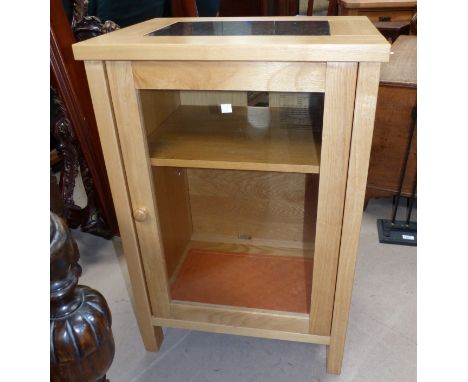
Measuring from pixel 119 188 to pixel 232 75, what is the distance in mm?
320

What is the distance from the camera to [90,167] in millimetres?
1234

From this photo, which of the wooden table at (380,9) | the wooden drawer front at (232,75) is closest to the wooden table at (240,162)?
the wooden drawer front at (232,75)

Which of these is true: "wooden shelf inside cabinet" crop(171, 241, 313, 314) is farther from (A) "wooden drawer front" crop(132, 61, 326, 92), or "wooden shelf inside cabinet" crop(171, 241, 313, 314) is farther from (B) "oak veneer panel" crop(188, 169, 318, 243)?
(A) "wooden drawer front" crop(132, 61, 326, 92)

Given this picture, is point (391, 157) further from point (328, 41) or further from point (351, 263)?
point (328, 41)

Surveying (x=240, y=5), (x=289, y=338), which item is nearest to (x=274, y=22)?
(x=289, y=338)

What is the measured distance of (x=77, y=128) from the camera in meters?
1.17

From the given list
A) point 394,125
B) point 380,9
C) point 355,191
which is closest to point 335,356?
point 355,191

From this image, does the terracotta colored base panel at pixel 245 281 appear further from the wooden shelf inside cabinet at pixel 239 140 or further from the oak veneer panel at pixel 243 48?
the oak veneer panel at pixel 243 48

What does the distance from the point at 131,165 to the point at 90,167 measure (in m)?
0.53

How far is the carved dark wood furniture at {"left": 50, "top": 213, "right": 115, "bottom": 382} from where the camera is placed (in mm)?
371

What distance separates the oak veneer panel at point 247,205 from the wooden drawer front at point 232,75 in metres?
0.45

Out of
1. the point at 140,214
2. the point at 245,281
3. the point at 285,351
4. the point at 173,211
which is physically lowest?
the point at 285,351

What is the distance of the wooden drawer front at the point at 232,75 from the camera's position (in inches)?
24.5

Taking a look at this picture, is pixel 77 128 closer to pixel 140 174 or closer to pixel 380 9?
pixel 140 174
